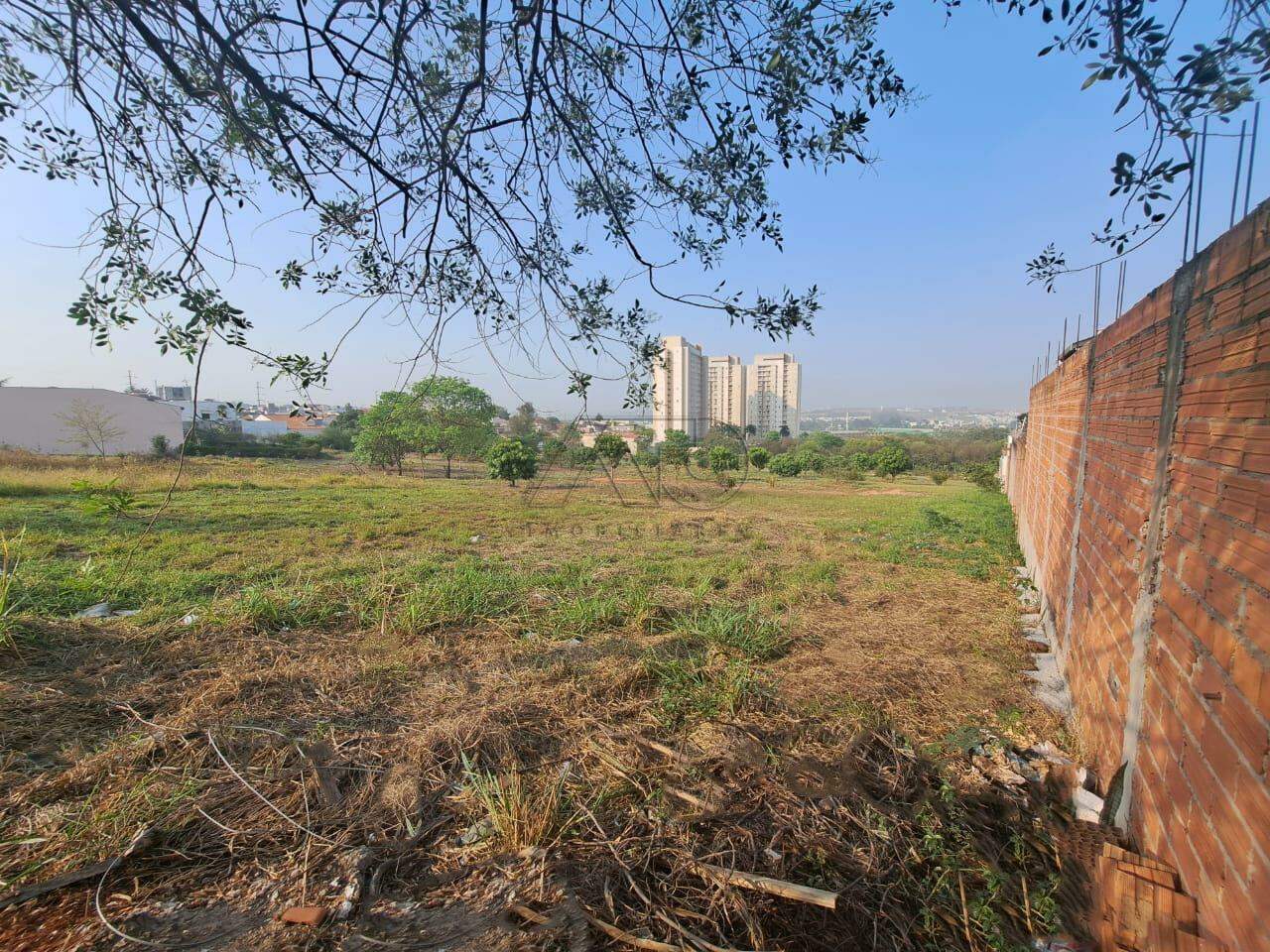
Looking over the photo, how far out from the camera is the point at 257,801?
6.64 feet

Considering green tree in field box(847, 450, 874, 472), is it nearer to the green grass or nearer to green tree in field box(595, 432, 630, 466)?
the green grass

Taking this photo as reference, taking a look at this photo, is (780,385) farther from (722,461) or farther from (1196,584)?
(1196,584)

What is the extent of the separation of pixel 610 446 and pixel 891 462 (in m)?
24.5

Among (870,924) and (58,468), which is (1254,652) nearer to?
(870,924)

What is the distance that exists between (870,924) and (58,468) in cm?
2298

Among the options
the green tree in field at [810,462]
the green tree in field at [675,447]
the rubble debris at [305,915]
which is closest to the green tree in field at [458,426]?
the green tree in field at [675,447]

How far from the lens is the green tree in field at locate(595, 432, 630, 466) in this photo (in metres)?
10.8

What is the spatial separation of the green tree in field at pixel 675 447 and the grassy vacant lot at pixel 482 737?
877 centimetres

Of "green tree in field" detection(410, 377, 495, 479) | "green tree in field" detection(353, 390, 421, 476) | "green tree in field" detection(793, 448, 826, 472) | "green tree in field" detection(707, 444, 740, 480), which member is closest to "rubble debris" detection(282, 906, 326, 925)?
"green tree in field" detection(707, 444, 740, 480)

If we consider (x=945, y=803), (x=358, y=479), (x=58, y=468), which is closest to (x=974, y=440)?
(x=358, y=479)

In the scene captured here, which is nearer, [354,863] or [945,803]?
[354,863]

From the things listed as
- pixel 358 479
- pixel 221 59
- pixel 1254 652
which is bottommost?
pixel 358 479

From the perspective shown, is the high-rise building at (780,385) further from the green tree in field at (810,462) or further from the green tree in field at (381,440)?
the green tree in field at (381,440)

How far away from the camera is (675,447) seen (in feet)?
48.5
